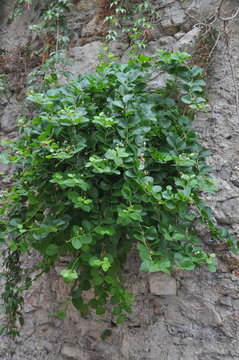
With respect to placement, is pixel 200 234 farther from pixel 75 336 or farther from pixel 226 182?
pixel 75 336

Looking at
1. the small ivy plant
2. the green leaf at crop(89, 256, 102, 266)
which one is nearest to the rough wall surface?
the small ivy plant

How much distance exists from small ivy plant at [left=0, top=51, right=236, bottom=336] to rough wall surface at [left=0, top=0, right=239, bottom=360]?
0.59ft

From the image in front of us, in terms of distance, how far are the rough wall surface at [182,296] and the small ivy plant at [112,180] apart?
0.59 ft

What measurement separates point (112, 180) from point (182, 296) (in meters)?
0.62

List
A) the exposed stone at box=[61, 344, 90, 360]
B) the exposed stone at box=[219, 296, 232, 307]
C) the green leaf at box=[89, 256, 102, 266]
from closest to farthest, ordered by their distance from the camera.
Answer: the green leaf at box=[89, 256, 102, 266] → the exposed stone at box=[219, 296, 232, 307] → the exposed stone at box=[61, 344, 90, 360]

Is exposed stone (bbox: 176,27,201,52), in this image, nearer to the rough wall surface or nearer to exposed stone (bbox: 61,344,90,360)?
the rough wall surface

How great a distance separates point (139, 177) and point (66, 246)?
1.31 feet

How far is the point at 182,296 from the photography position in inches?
50.4

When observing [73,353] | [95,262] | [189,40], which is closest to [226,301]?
[95,262]

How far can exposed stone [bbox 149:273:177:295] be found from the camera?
130 centimetres

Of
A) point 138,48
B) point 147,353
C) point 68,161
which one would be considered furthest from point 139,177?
point 138,48

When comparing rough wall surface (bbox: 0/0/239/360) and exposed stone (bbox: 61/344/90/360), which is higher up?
rough wall surface (bbox: 0/0/239/360)

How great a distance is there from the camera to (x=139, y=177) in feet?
3.25

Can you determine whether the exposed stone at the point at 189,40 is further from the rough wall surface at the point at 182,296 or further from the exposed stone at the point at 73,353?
the exposed stone at the point at 73,353
